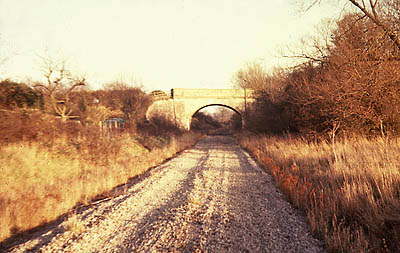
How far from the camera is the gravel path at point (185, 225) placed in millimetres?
2617

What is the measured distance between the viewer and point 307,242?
104 inches

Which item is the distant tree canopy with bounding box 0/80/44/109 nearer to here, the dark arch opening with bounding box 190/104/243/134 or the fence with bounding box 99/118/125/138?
the fence with bounding box 99/118/125/138

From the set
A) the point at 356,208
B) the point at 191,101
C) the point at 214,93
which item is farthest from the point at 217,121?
the point at 356,208

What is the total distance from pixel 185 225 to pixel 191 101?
26528 millimetres

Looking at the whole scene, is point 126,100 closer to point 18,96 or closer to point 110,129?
point 110,129

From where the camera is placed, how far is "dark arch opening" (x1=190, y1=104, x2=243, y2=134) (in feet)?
109

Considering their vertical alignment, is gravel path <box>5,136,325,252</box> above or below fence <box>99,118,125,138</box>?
below

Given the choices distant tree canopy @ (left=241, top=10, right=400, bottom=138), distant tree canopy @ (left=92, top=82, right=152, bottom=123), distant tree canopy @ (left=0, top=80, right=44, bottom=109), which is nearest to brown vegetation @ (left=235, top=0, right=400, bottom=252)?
distant tree canopy @ (left=241, top=10, right=400, bottom=138)

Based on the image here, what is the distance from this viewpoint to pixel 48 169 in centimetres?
596

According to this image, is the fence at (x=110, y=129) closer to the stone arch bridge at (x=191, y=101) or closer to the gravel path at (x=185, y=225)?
the gravel path at (x=185, y=225)

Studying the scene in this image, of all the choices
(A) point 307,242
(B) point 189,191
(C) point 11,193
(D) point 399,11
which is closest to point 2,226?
(C) point 11,193

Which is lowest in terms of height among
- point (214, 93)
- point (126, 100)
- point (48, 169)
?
point (48, 169)

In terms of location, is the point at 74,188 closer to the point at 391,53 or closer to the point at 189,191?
the point at 189,191

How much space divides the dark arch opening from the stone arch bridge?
3.24ft
